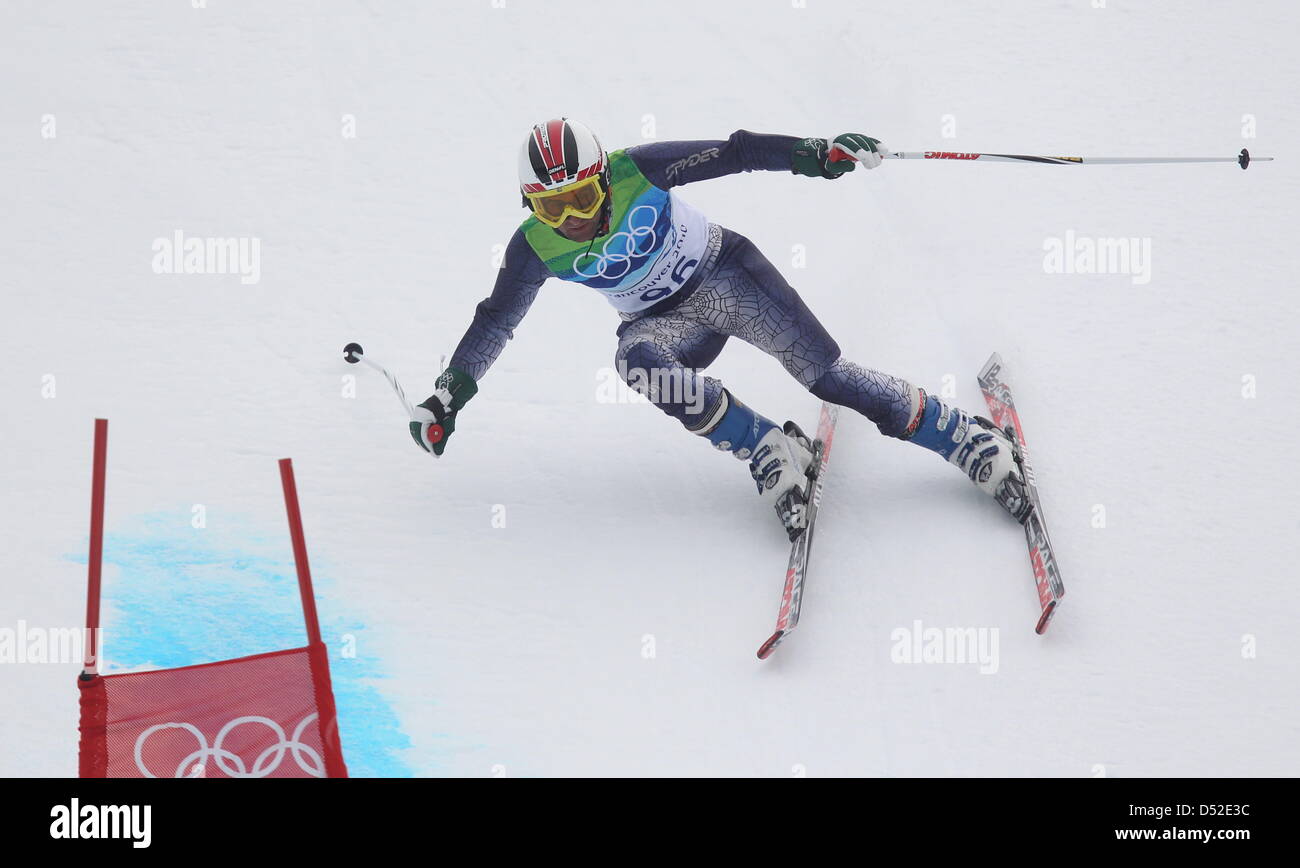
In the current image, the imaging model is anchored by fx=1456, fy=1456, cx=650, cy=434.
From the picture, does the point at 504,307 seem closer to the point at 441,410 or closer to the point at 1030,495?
the point at 441,410

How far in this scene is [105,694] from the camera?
3879 mm

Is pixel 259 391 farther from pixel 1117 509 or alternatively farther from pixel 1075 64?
pixel 1075 64

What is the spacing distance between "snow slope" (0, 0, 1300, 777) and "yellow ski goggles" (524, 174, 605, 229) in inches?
52.9

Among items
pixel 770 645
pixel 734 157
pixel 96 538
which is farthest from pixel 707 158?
pixel 96 538

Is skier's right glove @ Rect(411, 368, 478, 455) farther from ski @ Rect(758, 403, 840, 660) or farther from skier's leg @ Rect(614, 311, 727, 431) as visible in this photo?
ski @ Rect(758, 403, 840, 660)

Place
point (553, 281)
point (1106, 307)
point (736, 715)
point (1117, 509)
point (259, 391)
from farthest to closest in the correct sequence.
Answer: point (553, 281) < point (1106, 307) < point (259, 391) < point (1117, 509) < point (736, 715)

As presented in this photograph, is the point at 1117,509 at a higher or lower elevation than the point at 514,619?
higher

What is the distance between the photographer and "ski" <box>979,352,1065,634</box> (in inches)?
204

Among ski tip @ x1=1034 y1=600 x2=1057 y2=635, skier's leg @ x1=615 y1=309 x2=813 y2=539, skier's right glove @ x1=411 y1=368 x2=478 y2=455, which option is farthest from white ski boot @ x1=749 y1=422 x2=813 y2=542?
skier's right glove @ x1=411 y1=368 x2=478 y2=455

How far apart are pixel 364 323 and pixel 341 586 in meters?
2.35

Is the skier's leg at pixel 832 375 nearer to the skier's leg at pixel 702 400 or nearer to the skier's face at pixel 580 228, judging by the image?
the skier's leg at pixel 702 400

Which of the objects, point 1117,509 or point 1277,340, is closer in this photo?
point 1117,509

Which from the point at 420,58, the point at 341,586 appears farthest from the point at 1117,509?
the point at 420,58

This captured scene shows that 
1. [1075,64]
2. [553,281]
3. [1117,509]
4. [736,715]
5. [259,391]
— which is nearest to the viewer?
[736,715]
